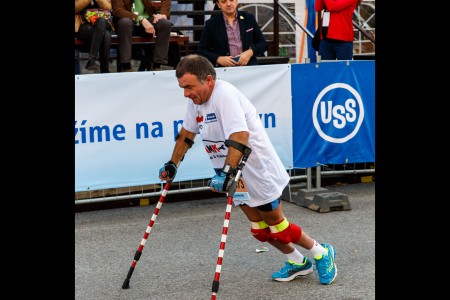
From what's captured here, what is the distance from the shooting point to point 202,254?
26.0 feet

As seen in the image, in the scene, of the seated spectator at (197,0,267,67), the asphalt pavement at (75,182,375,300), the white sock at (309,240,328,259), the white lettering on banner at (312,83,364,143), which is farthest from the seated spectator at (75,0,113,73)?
the white sock at (309,240,328,259)

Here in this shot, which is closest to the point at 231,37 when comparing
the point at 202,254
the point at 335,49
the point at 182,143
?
the point at 335,49

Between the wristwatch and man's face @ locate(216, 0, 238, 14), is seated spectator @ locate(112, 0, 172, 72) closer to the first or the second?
man's face @ locate(216, 0, 238, 14)

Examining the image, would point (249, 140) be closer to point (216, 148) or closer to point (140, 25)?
point (216, 148)

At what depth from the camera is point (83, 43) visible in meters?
11.3

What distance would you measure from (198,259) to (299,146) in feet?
8.32
